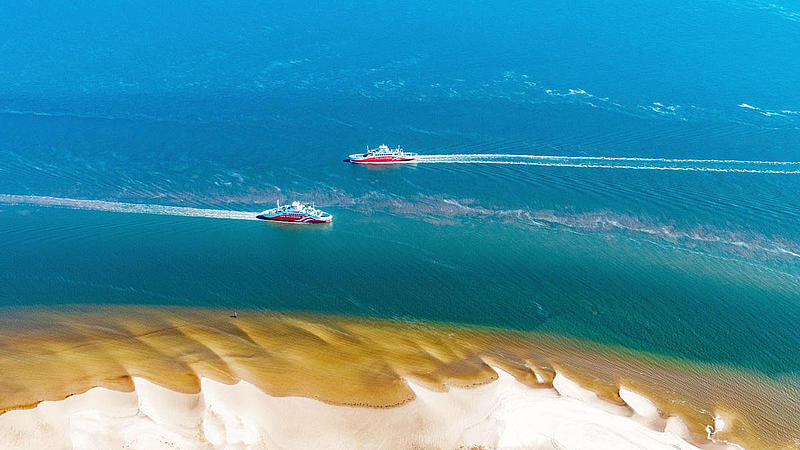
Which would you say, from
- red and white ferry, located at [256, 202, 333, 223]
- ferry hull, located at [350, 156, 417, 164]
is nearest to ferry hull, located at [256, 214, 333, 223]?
red and white ferry, located at [256, 202, 333, 223]

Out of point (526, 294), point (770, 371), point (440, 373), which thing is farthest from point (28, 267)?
point (770, 371)

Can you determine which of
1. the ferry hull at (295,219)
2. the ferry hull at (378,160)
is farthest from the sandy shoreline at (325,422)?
the ferry hull at (378,160)

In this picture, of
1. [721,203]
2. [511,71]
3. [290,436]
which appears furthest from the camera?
[511,71]

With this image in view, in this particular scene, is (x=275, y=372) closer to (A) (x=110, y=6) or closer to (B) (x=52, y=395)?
(B) (x=52, y=395)

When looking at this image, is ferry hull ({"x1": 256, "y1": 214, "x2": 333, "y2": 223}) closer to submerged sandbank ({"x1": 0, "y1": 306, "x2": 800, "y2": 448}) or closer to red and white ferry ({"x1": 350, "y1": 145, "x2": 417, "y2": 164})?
red and white ferry ({"x1": 350, "y1": 145, "x2": 417, "y2": 164})

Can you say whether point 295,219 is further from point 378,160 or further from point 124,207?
point 124,207

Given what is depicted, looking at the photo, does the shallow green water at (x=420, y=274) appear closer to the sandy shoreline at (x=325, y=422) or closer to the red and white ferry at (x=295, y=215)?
the red and white ferry at (x=295, y=215)
